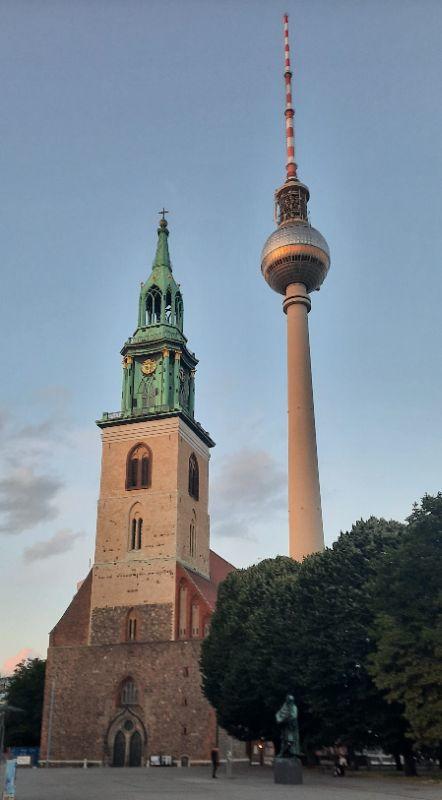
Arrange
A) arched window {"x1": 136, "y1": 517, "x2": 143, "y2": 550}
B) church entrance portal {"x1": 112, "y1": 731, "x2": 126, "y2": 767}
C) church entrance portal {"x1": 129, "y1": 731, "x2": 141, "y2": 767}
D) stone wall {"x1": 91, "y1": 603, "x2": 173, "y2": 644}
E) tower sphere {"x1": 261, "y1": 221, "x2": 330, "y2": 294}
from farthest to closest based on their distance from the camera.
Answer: tower sphere {"x1": 261, "y1": 221, "x2": 330, "y2": 294}
arched window {"x1": 136, "y1": 517, "x2": 143, "y2": 550}
stone wall {"x1": 91, "y1": 603, "x2": 173, "y2": 644}
church entrance portal {"x1": 112, "y1": 731, "x2": 126, "y2": 767}
church entrance portal {"x1": 129, "y1": 731, "x2": 141, "y2": 767}

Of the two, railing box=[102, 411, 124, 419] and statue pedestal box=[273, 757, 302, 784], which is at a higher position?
railing box=[102, 411, 124, 419]

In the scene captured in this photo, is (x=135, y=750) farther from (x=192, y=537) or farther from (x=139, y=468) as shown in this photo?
(x=139, y=468)

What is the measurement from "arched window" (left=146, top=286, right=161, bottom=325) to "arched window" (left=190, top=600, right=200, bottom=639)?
26192 mm

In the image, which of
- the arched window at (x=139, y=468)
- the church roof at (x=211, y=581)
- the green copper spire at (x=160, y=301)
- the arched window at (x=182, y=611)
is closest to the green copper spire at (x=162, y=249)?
the green copper spire at (x=160, y=301)

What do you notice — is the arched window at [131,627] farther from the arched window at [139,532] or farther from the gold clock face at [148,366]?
the gold clock face at [148,366]

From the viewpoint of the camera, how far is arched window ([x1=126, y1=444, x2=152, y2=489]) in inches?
2360

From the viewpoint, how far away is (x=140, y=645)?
176 feet

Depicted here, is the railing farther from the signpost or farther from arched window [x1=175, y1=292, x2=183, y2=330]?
the signpost

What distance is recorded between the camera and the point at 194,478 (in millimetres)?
62688

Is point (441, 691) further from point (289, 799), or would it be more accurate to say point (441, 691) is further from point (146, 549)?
point (146, 549)

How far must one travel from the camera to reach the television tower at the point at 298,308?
65.9 m

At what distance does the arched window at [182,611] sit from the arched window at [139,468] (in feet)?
29.1

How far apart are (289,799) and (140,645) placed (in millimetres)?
34316

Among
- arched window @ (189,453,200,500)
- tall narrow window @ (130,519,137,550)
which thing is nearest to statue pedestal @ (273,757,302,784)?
tall narrow window @ (130,519,137,550)
